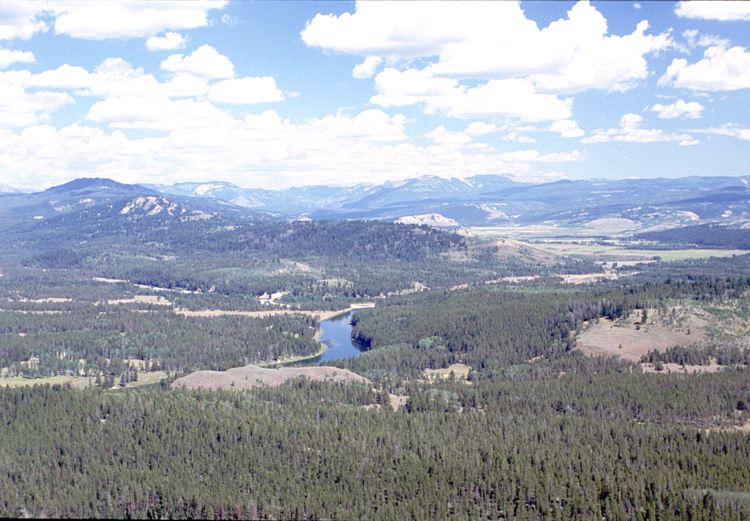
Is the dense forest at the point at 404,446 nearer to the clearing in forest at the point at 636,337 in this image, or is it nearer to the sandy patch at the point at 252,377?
the sandy patch at the point at 252,377

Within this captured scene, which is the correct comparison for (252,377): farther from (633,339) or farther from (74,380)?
(633,339)

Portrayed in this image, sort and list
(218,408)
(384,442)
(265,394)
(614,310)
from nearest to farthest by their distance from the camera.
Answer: (384,442) → (218,408) → (265,394) → (614,310)

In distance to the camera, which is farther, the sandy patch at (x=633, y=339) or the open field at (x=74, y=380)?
the sandy patch at (x=633, y=339)

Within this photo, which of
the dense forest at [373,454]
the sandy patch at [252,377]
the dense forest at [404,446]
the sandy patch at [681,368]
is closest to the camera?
the dense forest at [373,454]

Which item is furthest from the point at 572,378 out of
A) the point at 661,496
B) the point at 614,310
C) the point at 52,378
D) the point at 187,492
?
the point at 52,378

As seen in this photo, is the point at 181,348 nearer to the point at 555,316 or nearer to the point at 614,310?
the point at 555,316

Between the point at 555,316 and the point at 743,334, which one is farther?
the point at 555,316

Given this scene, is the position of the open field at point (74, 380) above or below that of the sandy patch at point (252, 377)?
below

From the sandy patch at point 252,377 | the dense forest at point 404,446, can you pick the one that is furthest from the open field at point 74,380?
the sandy patch at point 252,377
